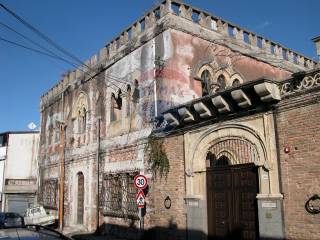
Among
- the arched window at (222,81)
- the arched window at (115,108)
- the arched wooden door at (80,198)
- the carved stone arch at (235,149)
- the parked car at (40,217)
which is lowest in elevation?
the parked car at (40,217)

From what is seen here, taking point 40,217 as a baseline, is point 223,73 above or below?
above

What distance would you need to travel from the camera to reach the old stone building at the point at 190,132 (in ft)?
30.9

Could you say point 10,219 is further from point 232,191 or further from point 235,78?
point 232,191

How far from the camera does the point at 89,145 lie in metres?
19.1

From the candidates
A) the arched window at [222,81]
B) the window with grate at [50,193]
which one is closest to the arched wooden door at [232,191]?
the arched window at [222,81]

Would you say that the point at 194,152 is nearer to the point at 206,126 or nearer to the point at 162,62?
the point at 206,126

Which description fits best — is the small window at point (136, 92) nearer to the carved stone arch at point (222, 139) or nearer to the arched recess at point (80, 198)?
the carved stone arch at point (222, 139)

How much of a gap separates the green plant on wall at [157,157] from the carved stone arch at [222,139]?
51.7 inches

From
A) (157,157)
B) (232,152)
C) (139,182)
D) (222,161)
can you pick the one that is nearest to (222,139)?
(232,152)

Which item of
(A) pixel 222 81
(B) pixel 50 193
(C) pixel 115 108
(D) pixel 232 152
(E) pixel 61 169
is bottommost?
(B) pixel 50 193

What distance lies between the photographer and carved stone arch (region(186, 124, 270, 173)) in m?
10.1

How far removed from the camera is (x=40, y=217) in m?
21.2

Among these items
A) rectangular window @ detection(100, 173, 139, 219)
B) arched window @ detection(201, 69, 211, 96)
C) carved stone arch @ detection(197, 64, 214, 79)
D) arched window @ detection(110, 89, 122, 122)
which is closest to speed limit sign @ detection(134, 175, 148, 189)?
rectangular window @ detection(100, 173, 139, 219)

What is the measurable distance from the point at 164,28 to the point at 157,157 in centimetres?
495
